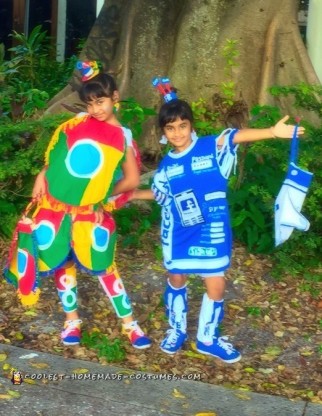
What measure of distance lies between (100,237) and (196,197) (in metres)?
0.57

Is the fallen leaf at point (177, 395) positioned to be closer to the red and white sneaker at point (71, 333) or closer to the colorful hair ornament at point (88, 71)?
the red and white sneaker at point (71, 333)

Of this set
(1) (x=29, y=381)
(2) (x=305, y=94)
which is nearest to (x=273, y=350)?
(1) (x=29, y=381)

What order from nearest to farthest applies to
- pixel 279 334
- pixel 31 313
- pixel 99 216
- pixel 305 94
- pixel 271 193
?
pixel 99 216, pixel 279 334, pixel 31 313, pixel 271 193, pixel 305 94

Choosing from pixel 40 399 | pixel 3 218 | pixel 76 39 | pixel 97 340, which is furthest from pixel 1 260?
pixel 76 39

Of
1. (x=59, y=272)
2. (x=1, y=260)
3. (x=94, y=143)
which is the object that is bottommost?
(x=1, y=260)

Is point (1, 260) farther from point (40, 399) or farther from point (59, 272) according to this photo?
point (40, 399)

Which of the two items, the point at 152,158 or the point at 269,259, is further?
the point at 152,158

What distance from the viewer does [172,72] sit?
7.67 meters

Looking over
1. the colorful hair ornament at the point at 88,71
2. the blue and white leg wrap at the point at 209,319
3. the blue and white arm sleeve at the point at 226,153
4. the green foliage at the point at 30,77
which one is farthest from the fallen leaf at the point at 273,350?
the green foliage at the point at 30,77

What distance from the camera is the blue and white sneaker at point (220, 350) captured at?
4.97 meters

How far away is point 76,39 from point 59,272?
28.5 feet

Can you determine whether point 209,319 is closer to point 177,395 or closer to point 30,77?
point 177,395

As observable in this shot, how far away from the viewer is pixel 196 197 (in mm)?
4609

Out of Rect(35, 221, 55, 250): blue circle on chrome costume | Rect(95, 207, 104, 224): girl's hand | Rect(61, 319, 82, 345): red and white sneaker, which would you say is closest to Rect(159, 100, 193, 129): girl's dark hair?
Rect(95, 207, 104, 224): girl's hand
